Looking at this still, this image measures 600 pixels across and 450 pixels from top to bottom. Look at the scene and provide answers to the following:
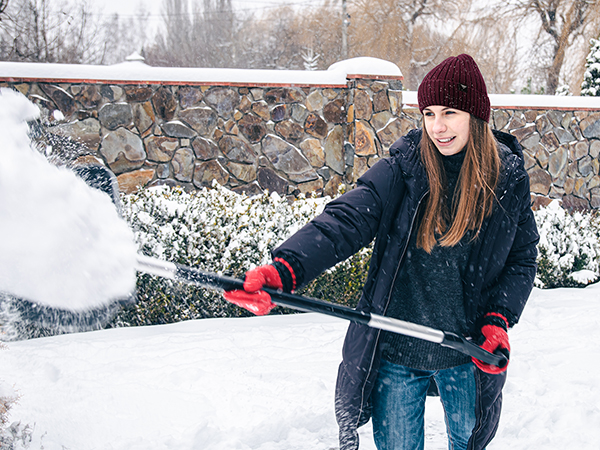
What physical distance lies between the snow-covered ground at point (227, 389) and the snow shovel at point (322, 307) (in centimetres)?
126

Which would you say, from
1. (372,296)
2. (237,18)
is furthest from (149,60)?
(372,296)

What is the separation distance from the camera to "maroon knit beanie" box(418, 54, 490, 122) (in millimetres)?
1540

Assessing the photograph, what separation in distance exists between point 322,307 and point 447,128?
741mm

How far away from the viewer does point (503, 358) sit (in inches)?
59.3

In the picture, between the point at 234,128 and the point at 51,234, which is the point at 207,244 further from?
the point at 234,128

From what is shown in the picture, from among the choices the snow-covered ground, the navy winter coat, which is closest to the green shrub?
the snow-covered ground

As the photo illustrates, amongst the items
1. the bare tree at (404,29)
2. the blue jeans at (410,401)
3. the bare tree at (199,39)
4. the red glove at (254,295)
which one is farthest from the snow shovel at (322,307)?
the bare tree at (199,39)

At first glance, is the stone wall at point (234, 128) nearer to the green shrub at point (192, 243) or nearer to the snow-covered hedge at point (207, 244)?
the snow-covered hedge at point (207, 244)

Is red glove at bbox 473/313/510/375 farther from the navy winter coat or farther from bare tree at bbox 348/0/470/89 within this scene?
bare tree at bbox 348/0/470/89

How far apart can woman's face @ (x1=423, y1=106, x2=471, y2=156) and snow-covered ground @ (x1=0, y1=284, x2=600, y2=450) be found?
5.67 ft

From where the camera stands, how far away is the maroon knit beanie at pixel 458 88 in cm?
154

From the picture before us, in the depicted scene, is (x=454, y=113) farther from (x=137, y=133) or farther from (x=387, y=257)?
(x=137, y=133)

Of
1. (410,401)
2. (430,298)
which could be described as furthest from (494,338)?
(410,401)

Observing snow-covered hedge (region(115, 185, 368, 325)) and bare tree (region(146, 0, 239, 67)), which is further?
bare tree (region(146, 0, 239, 67))
